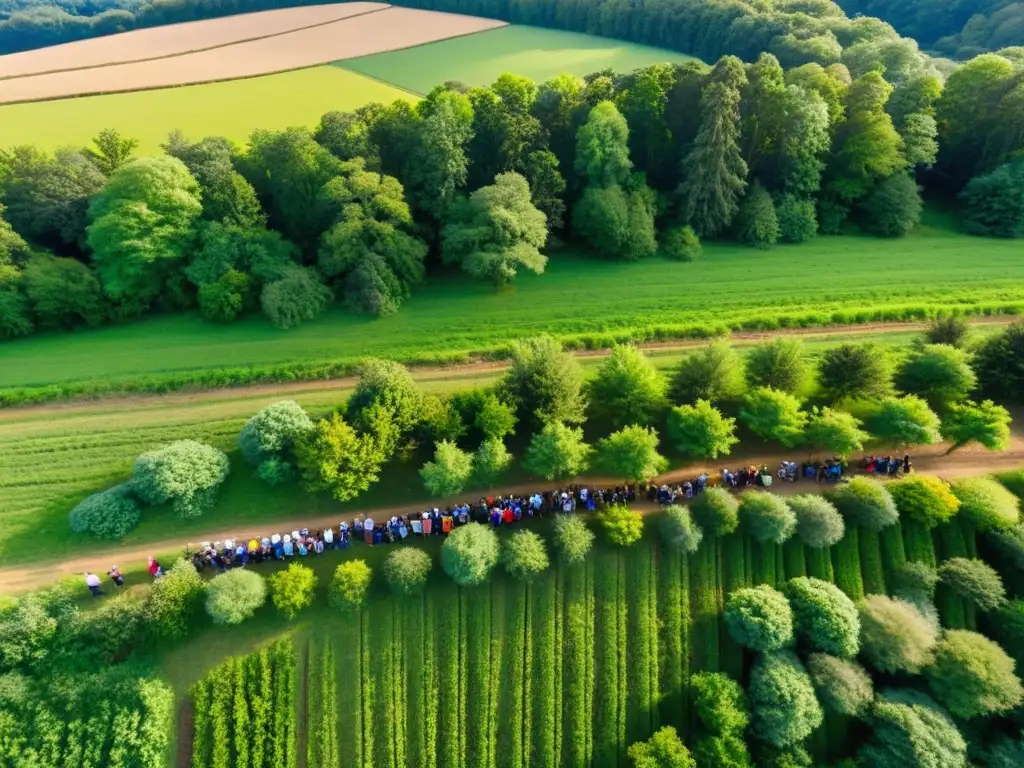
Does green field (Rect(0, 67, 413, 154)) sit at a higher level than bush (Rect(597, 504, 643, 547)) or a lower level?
higher

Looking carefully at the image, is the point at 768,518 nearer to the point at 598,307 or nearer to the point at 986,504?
the point at 986,504

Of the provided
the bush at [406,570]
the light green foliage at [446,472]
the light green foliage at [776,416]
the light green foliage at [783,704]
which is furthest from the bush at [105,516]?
the light green foliage at [776,416]

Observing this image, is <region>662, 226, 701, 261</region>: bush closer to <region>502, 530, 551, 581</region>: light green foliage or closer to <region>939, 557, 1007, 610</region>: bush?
<region>939, 557, 1007, 610</region>: bush

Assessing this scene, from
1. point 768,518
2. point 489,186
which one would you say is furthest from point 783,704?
point 489,186

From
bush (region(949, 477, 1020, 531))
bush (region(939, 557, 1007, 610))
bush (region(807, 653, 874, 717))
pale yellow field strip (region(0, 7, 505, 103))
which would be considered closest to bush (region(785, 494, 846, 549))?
bush (region(807, 653, 874, 717))

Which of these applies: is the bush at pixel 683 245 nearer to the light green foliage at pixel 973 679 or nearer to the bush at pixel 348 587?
the light green foliage at pixel 973 679

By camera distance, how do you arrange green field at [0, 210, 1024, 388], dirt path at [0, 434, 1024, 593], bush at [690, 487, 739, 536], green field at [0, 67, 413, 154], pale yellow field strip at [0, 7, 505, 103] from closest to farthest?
dirt path at [0, 434, 1024, 593]
bush at [690, 487, 739, 536]
green field at [0, 210, 1024, 388]
green field at [0, 67, 413, 154]
pale yellow field strip at [0, 7, 505, 103]
